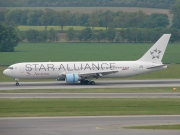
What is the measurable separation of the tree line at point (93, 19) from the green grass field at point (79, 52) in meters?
14.2

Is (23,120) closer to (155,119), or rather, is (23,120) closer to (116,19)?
(155,119)

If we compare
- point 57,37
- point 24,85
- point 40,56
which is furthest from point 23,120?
point 57,37

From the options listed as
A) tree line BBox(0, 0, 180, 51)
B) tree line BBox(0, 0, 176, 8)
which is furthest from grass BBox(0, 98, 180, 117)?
tree line BBox(0, 0, 176, 8)

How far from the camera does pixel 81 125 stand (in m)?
40.5

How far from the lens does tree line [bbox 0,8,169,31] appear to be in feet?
482

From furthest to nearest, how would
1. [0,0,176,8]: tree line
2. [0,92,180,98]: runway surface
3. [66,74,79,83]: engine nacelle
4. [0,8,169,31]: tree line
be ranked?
[0,0,176,8]: tree line, [0,8,169,31]: tree line, [66,74,79,83]: engine nacelle, [0,92,180,98]: runway surface

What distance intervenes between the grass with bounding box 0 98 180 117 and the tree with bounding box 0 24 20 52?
63.9 metres

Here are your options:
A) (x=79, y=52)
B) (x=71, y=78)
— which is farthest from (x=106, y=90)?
(x=79, y=52)

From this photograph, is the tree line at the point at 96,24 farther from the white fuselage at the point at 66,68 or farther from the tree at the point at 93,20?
the white fuselage at the point at 66,68

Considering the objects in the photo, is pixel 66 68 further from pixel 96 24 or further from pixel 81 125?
pixel 96 24

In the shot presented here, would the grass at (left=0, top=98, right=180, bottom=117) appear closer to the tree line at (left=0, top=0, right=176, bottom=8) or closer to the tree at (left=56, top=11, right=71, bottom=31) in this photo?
Answer: the tree at (left=56, top=11, right=71, bottom=31)

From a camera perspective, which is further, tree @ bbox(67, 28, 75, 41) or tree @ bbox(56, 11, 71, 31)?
tree @ bbox(56, 11, 71, 31)

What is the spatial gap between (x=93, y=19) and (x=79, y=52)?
32.3 metres

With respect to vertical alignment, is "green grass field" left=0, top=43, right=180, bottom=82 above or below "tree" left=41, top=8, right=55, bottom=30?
below
